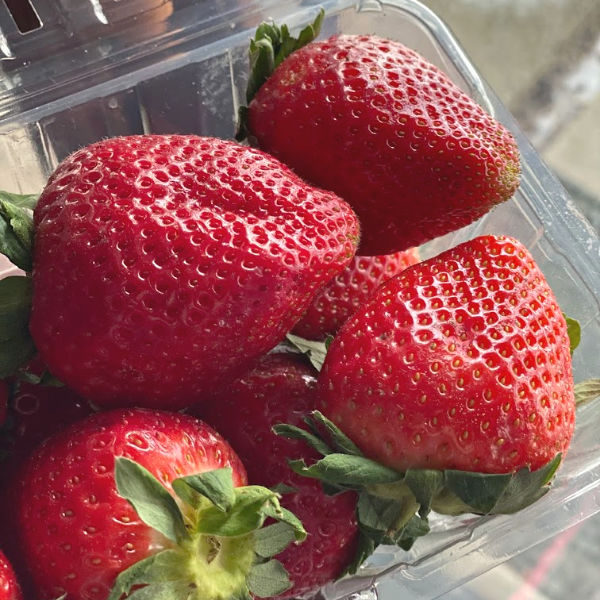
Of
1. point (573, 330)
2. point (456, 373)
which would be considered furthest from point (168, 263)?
point (573, 330)

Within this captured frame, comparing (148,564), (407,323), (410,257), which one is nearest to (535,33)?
(410,257)

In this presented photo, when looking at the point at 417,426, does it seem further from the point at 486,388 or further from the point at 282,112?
the point at 282,112

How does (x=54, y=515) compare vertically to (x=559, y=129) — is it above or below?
above

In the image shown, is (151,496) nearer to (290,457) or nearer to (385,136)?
(290,457)

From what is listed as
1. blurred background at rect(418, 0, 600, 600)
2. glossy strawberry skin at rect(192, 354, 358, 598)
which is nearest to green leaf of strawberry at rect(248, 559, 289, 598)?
glossy strawberry skin at rect(192, 354, 358, 598)

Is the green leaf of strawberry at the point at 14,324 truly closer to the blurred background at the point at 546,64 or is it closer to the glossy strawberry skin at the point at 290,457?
the glossy strawberry skin at the point at 290,457

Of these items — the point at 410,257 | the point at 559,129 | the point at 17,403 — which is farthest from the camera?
the point at 559,129
